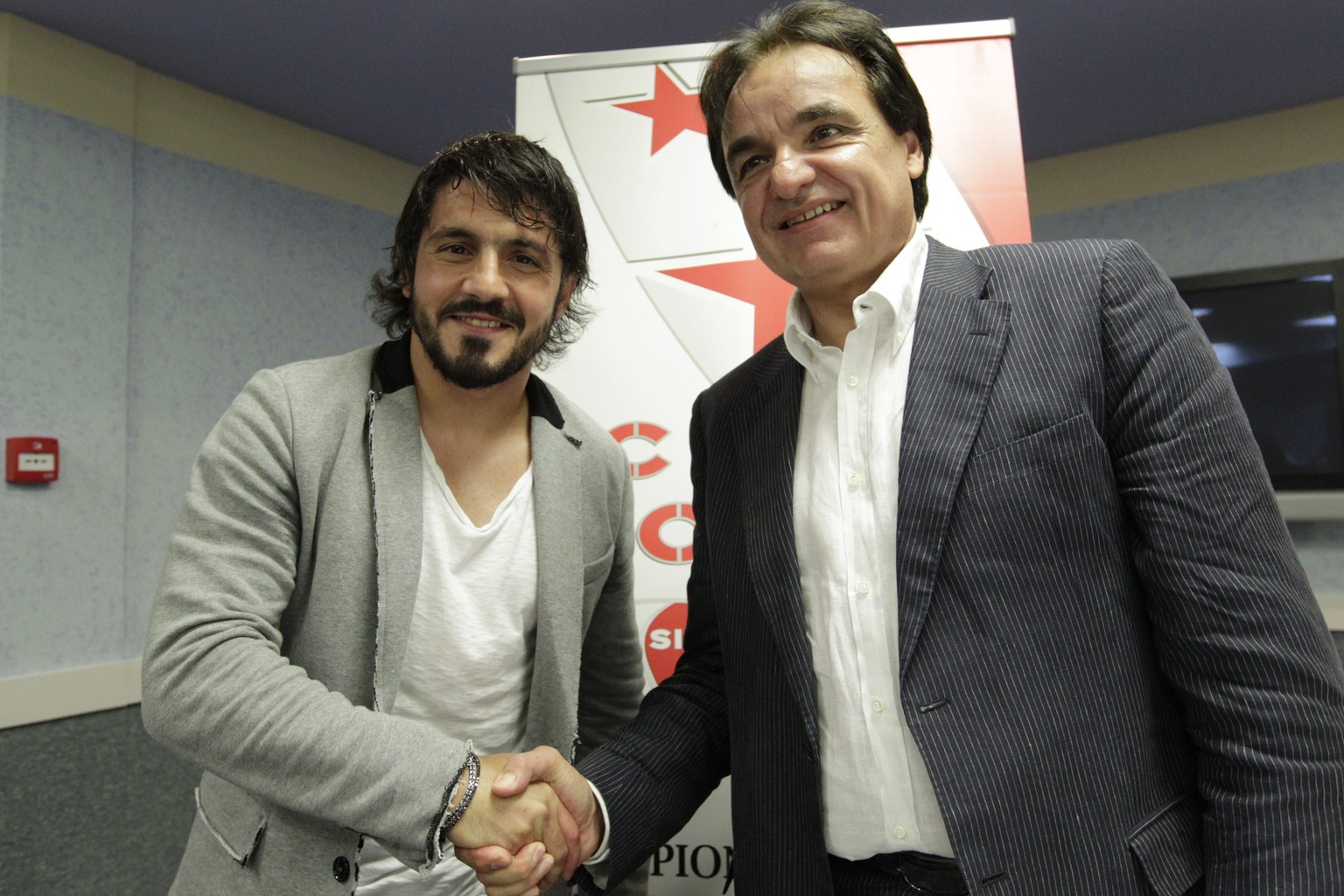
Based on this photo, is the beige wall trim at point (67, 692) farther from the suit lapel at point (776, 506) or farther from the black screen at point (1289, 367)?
the black screen at point (1289, 367)

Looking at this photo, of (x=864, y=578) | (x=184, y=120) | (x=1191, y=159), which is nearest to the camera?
(x=864, y=578)

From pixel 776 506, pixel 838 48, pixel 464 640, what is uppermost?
pixel 838 48

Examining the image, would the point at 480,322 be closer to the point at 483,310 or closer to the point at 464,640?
the point at 483,310

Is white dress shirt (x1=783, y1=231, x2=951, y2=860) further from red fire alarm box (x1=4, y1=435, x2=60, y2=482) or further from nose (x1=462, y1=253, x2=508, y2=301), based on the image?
red fire alarm box (x1=4, y1=435, x2=60, y2=482)

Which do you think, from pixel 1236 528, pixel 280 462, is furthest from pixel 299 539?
pixel 1236 528

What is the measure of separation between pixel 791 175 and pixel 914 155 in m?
0.29

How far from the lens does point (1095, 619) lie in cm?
98

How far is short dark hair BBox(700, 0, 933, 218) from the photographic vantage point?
1.25 m

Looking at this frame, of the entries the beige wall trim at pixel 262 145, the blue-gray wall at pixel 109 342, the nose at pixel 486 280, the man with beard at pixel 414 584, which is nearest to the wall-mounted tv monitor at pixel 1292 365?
the man with beard at pixel 414 584

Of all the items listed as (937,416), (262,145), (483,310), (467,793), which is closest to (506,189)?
(483,310)

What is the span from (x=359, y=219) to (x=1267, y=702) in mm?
4321

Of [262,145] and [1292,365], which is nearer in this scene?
[1292,365]

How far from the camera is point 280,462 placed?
1.27 metres

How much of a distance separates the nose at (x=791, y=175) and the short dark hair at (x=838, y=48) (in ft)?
0.53
